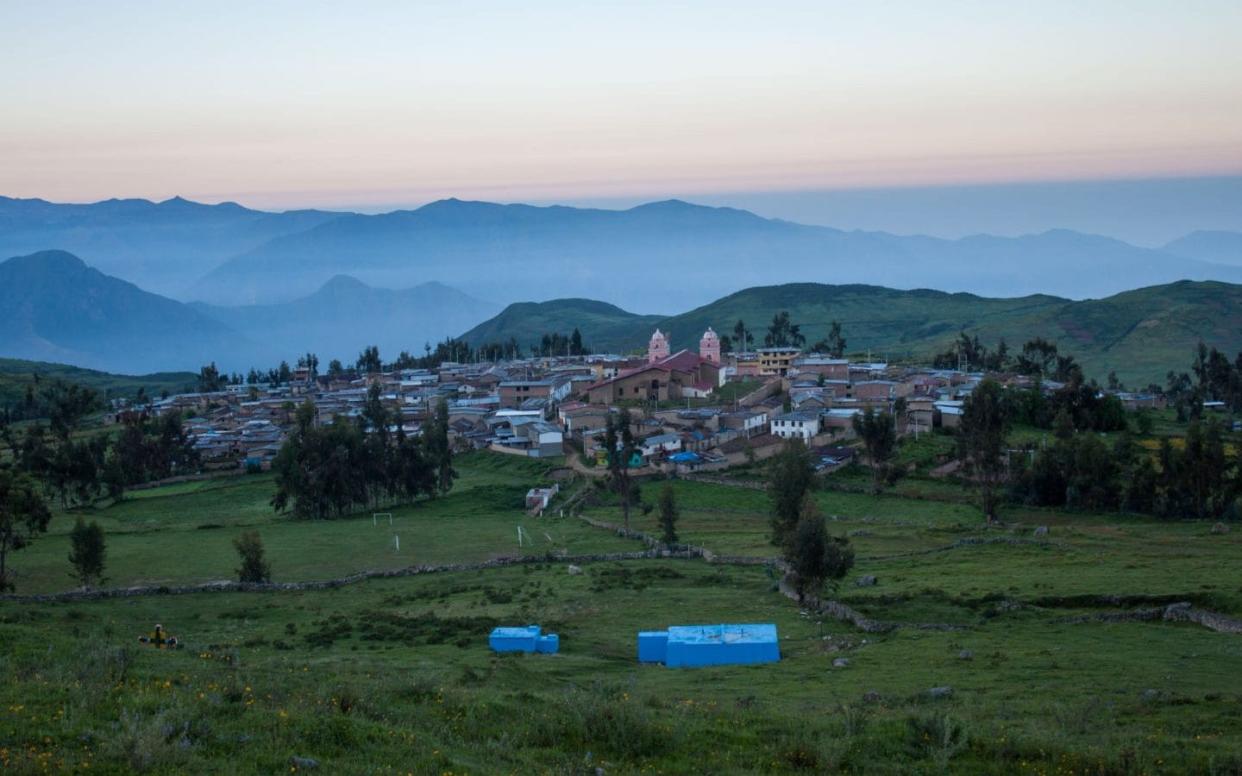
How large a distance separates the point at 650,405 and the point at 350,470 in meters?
27.9

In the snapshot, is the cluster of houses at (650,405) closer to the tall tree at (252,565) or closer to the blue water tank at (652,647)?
the tall tree at (252,565)

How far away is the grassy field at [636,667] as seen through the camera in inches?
531

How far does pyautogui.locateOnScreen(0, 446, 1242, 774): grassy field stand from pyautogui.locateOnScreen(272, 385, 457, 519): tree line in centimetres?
753

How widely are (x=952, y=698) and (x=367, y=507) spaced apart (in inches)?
1785

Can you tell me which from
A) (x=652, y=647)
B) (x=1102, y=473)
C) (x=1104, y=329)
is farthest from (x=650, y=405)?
(x=1104, y=329)

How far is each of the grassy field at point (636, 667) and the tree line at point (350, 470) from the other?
753 cm

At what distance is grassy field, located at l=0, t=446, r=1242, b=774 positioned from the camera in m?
13.5

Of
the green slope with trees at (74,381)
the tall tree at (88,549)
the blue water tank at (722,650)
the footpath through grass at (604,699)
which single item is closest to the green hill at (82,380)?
the green slope with trees at (74,381)

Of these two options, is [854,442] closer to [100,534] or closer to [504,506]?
[504,506]

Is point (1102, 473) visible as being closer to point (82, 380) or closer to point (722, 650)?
point (722, 650)

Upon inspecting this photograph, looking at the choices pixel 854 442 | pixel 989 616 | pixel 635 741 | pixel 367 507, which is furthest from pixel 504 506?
pixel 635 741

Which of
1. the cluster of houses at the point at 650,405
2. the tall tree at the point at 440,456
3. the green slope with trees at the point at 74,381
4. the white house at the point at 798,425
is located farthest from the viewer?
the green slope with trees at the point at 74,381

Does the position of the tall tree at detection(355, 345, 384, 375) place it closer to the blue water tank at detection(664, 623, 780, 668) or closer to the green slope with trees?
the green slope with trees

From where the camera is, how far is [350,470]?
57.8 metres
